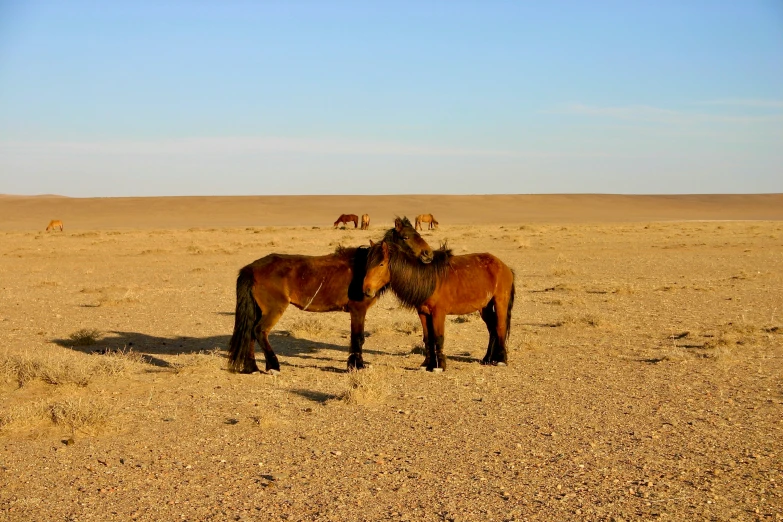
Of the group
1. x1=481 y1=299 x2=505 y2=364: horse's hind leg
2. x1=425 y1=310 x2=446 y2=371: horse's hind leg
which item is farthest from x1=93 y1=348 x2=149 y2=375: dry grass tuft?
x1=481 y1=299 x2=505 y2=364: horse's hind leg

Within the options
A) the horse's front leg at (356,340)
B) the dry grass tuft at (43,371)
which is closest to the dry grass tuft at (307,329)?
the horse's front leg at (356,340)

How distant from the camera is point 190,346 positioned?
1136 centimetres

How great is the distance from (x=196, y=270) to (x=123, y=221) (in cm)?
6120

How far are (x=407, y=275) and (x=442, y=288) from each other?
0.52 meters

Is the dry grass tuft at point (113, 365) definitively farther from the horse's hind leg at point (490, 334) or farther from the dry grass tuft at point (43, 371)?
the horse's hind leg at point (490, 334)

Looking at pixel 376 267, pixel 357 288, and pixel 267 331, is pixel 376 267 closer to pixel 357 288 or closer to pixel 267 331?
pixel 357 288

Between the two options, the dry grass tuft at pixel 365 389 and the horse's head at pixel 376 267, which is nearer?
the dry grass tuft at pixel 365 389

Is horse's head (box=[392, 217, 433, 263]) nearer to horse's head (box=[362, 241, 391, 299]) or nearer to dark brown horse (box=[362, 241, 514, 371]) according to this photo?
dark brown horse (box=[362, 241, 514, 371])

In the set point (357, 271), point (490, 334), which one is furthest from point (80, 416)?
point (490, 334)

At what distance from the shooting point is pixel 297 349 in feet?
36.7

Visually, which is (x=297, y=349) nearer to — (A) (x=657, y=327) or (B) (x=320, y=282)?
(B) (x=320, y=282)

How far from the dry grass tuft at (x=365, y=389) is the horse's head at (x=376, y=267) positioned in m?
1.09

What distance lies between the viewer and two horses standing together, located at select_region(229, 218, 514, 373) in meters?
9.20

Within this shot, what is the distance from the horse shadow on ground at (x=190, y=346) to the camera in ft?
34.1
